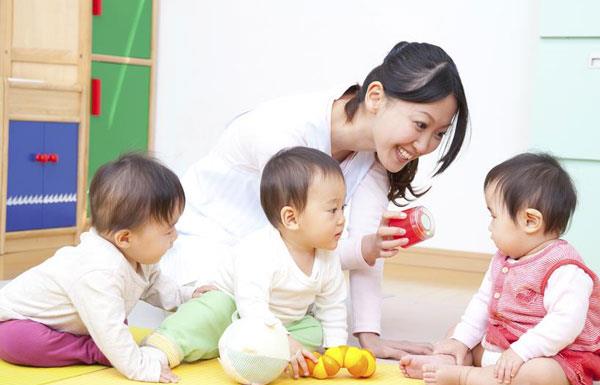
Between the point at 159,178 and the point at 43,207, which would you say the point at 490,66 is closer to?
the point at 43,207

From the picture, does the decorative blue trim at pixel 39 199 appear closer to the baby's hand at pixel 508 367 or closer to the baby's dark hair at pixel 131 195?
the baby's dark hair at pixel 131 195

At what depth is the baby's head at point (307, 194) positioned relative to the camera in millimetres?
1423

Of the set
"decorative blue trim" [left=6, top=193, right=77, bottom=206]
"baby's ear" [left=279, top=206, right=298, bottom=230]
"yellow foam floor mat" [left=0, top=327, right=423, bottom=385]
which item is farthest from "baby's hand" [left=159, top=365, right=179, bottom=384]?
"decorative blue trim" [left=6, top=193, right=77, bottom=206]

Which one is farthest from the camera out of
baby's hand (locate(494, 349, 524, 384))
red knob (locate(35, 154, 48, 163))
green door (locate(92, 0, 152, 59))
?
green door (locate(92, 0, 152, 59))

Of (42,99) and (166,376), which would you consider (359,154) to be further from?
(42,99)

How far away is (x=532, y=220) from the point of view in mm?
1344

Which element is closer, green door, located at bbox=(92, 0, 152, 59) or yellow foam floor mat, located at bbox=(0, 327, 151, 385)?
yellow foam floor mat, located at bbox=(0, 327, 151, 385)

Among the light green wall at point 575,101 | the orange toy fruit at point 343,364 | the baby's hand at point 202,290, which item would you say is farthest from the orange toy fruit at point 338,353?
the light green wall at point 575,101

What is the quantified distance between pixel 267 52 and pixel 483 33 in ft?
2.34

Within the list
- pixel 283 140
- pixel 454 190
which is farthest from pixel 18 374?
pixel 454 190

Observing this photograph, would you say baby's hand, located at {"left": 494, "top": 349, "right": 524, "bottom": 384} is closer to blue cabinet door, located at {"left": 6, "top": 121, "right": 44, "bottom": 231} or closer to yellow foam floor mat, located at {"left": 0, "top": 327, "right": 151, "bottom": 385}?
yellow foam floor mat, located at {"left": 0, "top": 327, "right": 151, "bottom": 385}

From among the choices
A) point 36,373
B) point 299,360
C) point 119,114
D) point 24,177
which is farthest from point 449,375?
point 119,114

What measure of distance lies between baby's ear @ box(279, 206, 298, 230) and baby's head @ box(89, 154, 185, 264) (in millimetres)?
160

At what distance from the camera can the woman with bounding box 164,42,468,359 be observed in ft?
5.07
